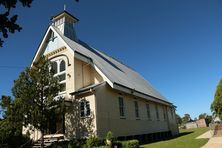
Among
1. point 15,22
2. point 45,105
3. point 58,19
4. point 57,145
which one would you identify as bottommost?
point 57,145

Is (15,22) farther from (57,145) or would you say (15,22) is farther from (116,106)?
(116,106)

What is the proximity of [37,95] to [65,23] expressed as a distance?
11.9 metres

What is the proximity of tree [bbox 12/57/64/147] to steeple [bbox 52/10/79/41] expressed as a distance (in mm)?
9151

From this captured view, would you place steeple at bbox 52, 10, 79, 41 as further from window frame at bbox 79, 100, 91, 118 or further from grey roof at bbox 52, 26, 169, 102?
window frame at bbox 79, 100, 91, 118

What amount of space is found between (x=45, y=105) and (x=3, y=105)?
264cm

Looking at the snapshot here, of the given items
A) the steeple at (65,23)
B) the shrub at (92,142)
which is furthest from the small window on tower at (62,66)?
the shrub at (92,142)

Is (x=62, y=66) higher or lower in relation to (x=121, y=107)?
higher

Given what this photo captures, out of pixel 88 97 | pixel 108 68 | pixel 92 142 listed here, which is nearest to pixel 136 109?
pixel 108 68

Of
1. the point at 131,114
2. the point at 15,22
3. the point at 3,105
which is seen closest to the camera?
the point at 15,22

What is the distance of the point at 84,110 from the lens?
54.6 feet

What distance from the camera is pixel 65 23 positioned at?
79.5ft

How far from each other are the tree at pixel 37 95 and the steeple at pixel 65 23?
30.0 ft

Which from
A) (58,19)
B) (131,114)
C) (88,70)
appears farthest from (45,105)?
(58,19)

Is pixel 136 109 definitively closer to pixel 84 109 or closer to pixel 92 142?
pixel 84 109
